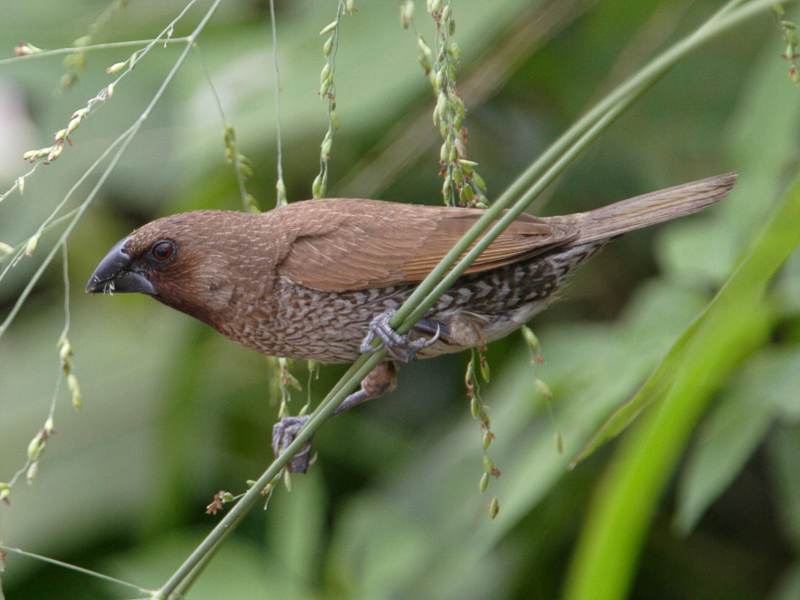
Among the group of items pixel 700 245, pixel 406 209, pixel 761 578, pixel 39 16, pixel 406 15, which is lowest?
pixel 761 578

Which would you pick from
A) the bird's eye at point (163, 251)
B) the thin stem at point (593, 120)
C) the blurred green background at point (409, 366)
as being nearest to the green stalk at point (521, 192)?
the thin stem at point (593, 120)

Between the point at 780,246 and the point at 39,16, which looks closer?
the point at 780,246

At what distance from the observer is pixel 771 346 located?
10.3 feet

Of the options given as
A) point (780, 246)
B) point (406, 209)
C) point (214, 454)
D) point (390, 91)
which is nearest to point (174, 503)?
point (214, 454)

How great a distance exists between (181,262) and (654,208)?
3.67 ft

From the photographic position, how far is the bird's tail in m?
2.02

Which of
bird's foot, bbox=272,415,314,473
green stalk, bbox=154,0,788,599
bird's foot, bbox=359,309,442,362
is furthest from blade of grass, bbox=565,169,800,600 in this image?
bird's foot, bbox=272,415,314,473

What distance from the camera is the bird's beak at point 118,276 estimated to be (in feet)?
6.89

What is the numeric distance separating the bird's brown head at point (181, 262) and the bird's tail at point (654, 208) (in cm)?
83

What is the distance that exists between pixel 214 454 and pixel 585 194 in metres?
2.12

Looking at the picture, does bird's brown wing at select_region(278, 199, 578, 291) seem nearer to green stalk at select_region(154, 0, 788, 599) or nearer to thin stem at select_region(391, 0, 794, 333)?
green stalk at select_region(154, 0, 788, 599)

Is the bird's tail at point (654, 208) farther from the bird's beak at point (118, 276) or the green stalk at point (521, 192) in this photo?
the bird's beak at point (118, 276)

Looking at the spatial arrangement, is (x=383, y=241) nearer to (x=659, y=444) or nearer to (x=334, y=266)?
(x=334, y=266)

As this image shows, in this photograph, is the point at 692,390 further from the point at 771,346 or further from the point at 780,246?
the point at 771,346
